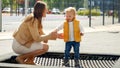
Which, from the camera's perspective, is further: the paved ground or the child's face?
the paved ground

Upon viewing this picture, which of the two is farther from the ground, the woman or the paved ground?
the woman

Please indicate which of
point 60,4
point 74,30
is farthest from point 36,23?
point 60,4

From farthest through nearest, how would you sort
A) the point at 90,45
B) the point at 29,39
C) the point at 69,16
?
the point at 90,45 → the point at 69,16 → the point at 29,39

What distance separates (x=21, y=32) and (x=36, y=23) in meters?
0.31

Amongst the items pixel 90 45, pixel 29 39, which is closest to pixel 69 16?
pixel 29 39

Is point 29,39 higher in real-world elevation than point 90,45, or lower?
higher

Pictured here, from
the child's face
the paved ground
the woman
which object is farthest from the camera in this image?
the paved ground

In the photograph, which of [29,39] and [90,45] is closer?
[29,39]

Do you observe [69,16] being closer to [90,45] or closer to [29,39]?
[29,39]

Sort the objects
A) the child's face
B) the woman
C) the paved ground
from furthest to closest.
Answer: the paved ground, the child's face, the woman

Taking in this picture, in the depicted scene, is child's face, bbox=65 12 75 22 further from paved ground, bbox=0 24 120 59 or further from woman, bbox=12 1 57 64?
woman, bbox=12 1 57 64

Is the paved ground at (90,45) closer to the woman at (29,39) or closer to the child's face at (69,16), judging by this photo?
the child's face at (69,16)

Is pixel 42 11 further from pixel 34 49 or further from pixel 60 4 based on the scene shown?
pixel 60 4

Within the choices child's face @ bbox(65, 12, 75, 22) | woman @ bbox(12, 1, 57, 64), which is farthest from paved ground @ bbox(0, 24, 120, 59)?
woman @ bbox(12, 1, 57, 64)
